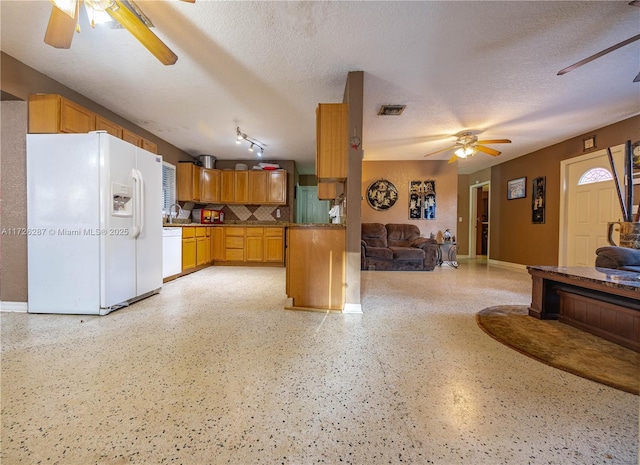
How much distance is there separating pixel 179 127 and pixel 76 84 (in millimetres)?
1357

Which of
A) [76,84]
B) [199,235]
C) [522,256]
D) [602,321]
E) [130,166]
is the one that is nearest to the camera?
[602,321]

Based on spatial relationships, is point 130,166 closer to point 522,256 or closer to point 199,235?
point 199,235

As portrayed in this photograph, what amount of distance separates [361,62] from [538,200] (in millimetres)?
5078

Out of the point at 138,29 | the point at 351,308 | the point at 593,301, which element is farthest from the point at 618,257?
the point at 138,29

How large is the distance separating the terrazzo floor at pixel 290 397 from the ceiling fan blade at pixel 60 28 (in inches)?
84.3

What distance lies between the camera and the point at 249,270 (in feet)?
17.3

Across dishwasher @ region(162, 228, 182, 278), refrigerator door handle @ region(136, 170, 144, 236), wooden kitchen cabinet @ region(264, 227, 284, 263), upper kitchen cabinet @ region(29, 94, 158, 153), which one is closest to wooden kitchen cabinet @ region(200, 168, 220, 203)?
wooden kitchen cabinet @ region(264, 227, 284, 263)

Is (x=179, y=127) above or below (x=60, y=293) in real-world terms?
above

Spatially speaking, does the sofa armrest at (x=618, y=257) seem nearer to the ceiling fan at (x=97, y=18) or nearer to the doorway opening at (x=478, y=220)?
the doorway opening at (x=478, y=220)

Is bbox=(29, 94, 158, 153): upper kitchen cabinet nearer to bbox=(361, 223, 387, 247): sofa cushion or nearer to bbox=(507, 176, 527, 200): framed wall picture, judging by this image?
bbox=(361, 223, 387, 247): sofa cushion

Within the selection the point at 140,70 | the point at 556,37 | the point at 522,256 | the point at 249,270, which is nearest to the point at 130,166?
the point at 140,70

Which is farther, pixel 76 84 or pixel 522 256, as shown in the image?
pixel 522 256

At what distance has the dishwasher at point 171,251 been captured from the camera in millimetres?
3910

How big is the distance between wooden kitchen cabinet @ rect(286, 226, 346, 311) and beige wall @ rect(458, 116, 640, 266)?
14.2ft
